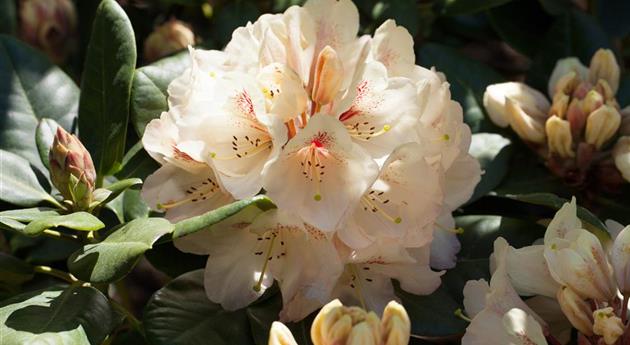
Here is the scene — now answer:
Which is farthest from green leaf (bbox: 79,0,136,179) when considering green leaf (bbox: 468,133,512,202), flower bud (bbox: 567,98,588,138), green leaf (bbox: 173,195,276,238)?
flower bud (bbox: 567,98,588,138)

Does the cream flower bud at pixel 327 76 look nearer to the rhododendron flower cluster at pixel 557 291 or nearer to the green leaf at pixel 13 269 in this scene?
the rhododendron flower cluster at pixel 557 291

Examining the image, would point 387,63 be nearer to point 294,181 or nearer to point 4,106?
point 294,181

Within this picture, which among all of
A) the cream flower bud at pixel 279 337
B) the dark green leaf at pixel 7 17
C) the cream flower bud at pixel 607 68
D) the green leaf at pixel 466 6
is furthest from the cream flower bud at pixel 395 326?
the dark green leaf at pixel 7 17

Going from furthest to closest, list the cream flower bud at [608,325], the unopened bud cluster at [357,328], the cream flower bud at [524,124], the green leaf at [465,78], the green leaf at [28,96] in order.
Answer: the green leaf at [465,78]
the cream flower bud at [524,124]
the green leaf at [28,96]
the cream flower bud at [608,325]
the unopened bud cluster at [357,328]

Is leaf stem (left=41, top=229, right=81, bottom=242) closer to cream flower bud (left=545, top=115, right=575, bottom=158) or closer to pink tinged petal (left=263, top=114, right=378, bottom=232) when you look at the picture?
pink tinged petal (left=263, top=114, right=378, bottom=232)

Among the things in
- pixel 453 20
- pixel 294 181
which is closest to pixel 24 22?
pixel 453 20

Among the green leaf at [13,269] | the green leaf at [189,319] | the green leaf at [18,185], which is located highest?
the green leaf at [18,185]

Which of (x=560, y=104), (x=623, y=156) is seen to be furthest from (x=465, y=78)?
(x=623, y=156)
